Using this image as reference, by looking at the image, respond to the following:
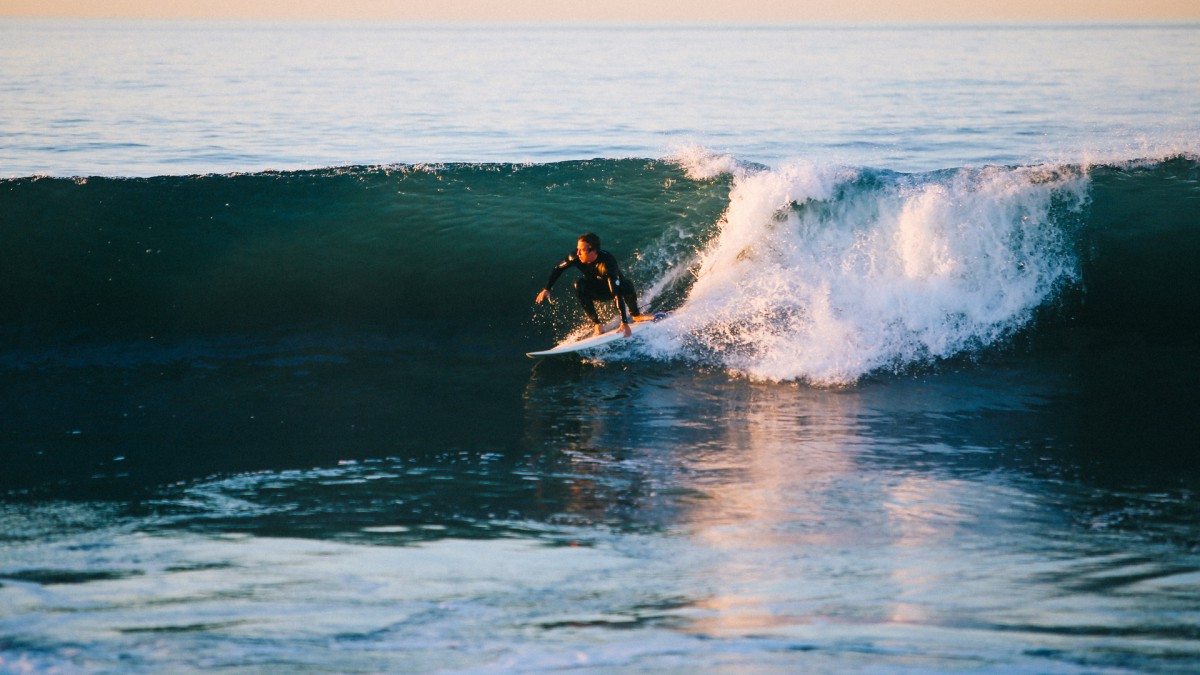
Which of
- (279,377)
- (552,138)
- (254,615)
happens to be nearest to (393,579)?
(254,615)

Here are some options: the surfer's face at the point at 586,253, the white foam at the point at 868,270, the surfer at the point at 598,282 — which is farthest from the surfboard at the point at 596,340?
the surfer's face at the point at 586,253

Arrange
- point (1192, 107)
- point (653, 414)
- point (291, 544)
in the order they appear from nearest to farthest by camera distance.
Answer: point (291, 544), point (653, 414), point (1192, 107)

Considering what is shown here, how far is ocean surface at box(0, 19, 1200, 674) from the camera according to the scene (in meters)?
4.33

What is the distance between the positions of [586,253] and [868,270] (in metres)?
2.89

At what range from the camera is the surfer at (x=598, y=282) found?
30.8 feet

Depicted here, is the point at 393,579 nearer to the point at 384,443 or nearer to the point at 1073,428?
the point at 384,443

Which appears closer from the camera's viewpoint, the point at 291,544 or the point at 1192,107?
the point at 291,544

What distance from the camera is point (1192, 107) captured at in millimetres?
24719

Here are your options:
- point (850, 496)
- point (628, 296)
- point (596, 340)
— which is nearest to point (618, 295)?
point (628, 296)

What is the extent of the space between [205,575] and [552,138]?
16.3m

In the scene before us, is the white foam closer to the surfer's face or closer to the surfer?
the surfer

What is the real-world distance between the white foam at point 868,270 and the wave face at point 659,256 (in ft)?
0.08

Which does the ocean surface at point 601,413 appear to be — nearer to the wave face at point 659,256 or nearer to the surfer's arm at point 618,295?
the wave face at point 659,256

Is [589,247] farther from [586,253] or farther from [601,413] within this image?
[601,413]
